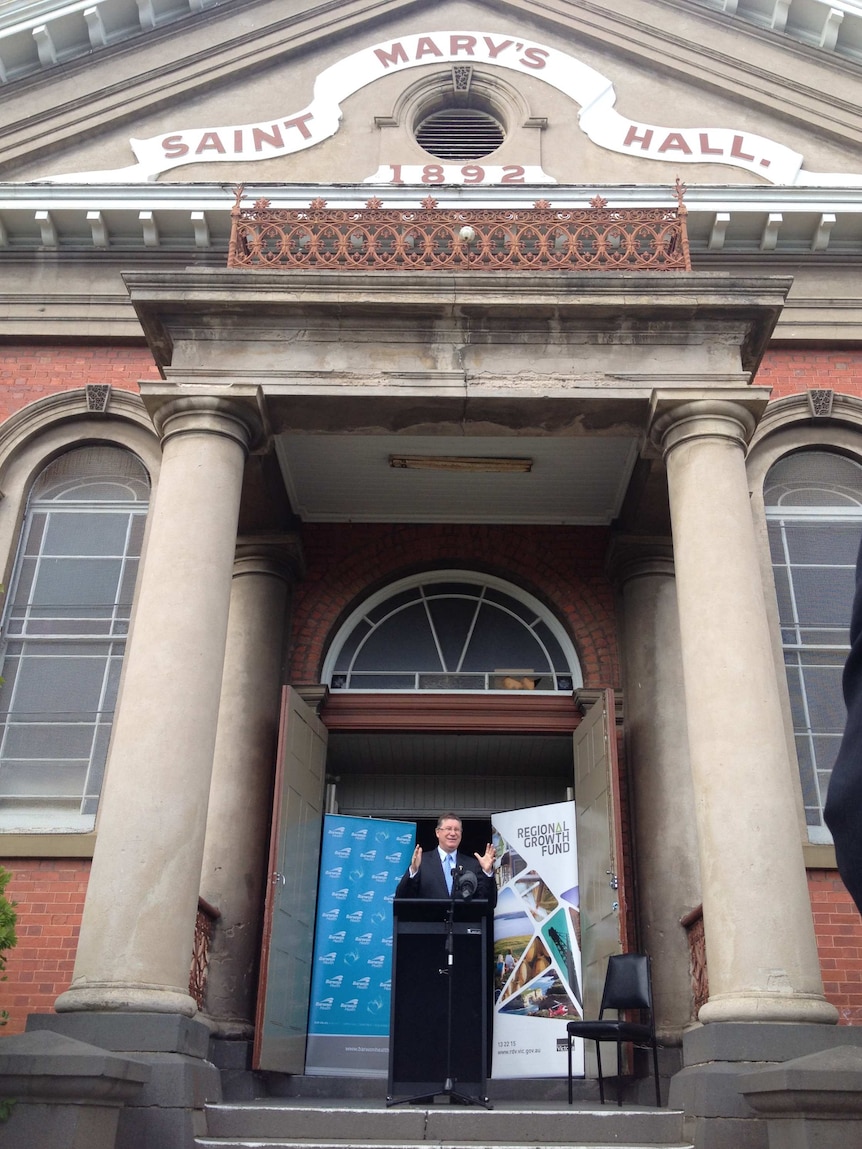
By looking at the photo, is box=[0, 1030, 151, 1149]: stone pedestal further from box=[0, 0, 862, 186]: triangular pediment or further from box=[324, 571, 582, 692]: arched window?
box=[0, 0, 862, 186]: triangular pediment

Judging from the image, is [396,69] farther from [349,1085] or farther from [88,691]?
[349,1085]

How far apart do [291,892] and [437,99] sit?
29.1ft

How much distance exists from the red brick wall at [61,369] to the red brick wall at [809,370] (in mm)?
5864

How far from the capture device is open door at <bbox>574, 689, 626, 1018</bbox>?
8.89 metres

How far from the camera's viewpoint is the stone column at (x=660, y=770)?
29.4ft

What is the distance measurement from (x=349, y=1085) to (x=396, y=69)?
34.9 ft

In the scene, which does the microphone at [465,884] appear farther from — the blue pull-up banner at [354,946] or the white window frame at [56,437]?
the white window frame at [56,437]

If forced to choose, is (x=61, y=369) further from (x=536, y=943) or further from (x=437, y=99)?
(x=536, y=943)

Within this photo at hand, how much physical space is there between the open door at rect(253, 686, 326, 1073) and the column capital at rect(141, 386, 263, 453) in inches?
96.6

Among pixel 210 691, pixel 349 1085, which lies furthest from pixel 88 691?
pixel 349 1085

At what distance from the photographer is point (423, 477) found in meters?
10.4

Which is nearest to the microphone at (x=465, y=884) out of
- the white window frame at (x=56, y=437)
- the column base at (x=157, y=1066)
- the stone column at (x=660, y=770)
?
the column base at (x=157, y=1066)

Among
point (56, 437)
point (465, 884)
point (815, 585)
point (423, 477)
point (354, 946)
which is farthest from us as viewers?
point (56, 437)

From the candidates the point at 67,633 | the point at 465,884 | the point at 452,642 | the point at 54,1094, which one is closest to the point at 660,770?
the point at 452,642
